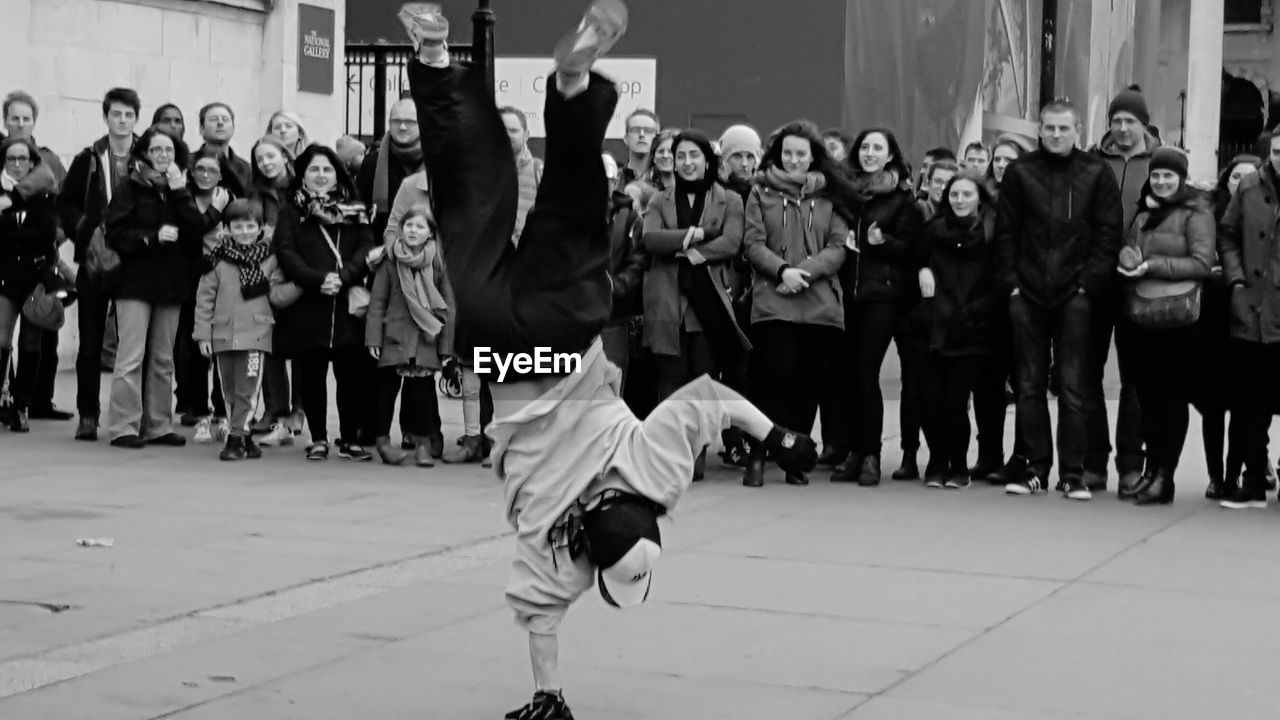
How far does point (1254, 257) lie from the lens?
10445 millimetres

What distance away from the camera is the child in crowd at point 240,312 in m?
11.9

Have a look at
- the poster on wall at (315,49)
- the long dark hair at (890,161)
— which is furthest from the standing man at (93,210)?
the poster on wall at (315,49)

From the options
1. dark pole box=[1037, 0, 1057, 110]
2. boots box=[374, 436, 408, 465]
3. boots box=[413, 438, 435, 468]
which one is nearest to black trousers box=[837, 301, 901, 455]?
boots box=[413, 438, 435, 468]

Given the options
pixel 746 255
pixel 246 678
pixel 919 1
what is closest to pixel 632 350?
pixel 746 255

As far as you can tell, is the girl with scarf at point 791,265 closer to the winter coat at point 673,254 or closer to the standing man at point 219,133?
the winter coat at point 673,254

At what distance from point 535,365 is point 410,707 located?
112cm

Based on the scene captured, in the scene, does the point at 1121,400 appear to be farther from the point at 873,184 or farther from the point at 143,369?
the point at 143,369

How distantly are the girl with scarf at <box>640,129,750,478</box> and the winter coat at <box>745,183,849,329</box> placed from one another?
0.13 meters

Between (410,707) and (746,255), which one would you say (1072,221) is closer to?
(746,255)

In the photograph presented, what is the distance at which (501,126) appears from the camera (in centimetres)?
609

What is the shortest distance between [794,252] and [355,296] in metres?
2.64

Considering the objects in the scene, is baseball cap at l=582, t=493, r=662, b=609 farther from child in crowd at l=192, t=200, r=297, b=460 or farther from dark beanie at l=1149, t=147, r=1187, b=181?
child in crowd at l=192, t=200, r=297, b=460

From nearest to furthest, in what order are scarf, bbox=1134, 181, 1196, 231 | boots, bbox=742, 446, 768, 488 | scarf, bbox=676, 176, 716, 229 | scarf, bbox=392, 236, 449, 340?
scarf, bbox=1134, 181, 1196, 231, boots, bbox=742, 446, 768, 488, scarf, bbox=676, 176, 716, 229, scarf, bbox=392, 236, 449, 340

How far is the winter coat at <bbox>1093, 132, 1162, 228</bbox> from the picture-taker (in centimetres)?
1125
